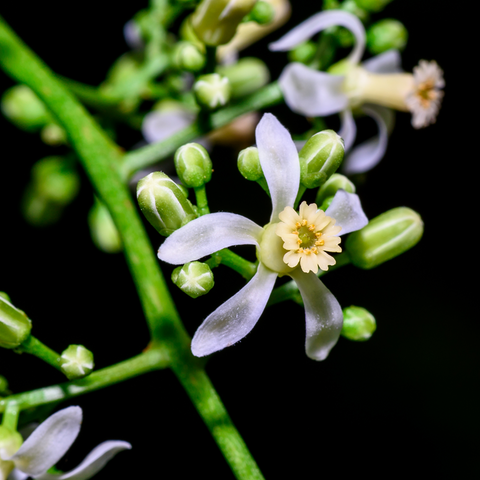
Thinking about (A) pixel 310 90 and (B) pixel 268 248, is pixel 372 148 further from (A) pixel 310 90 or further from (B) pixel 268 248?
(B) pixel 268 248

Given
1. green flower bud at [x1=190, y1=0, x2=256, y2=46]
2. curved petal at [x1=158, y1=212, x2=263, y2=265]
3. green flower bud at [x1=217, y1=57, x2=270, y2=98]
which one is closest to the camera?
curved petal at [x1=158, y1=212, x2=263, y2=265]

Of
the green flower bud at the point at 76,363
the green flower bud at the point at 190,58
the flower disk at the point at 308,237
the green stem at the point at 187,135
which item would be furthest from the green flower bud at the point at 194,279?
the green flower bud at the point at 190,58

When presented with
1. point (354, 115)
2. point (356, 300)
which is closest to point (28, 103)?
point (354, 115)

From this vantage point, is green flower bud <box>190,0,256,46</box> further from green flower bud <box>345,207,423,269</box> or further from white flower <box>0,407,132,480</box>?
white flower <box>0,407,132,480</box>

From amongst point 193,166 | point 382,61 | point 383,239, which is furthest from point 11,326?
point 382,61

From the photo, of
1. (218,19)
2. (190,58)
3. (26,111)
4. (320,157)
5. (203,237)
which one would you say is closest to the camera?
(203,237)

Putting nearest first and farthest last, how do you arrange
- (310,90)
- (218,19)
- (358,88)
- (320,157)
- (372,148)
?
1. (320,157)
2. (218,19)
3. (310,90)
4. (358,88)
5. (372,148)

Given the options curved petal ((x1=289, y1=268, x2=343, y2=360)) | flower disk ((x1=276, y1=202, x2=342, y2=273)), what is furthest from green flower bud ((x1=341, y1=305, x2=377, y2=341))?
flower disk ((x1=276, y1=202, x2=342, y2=273))
